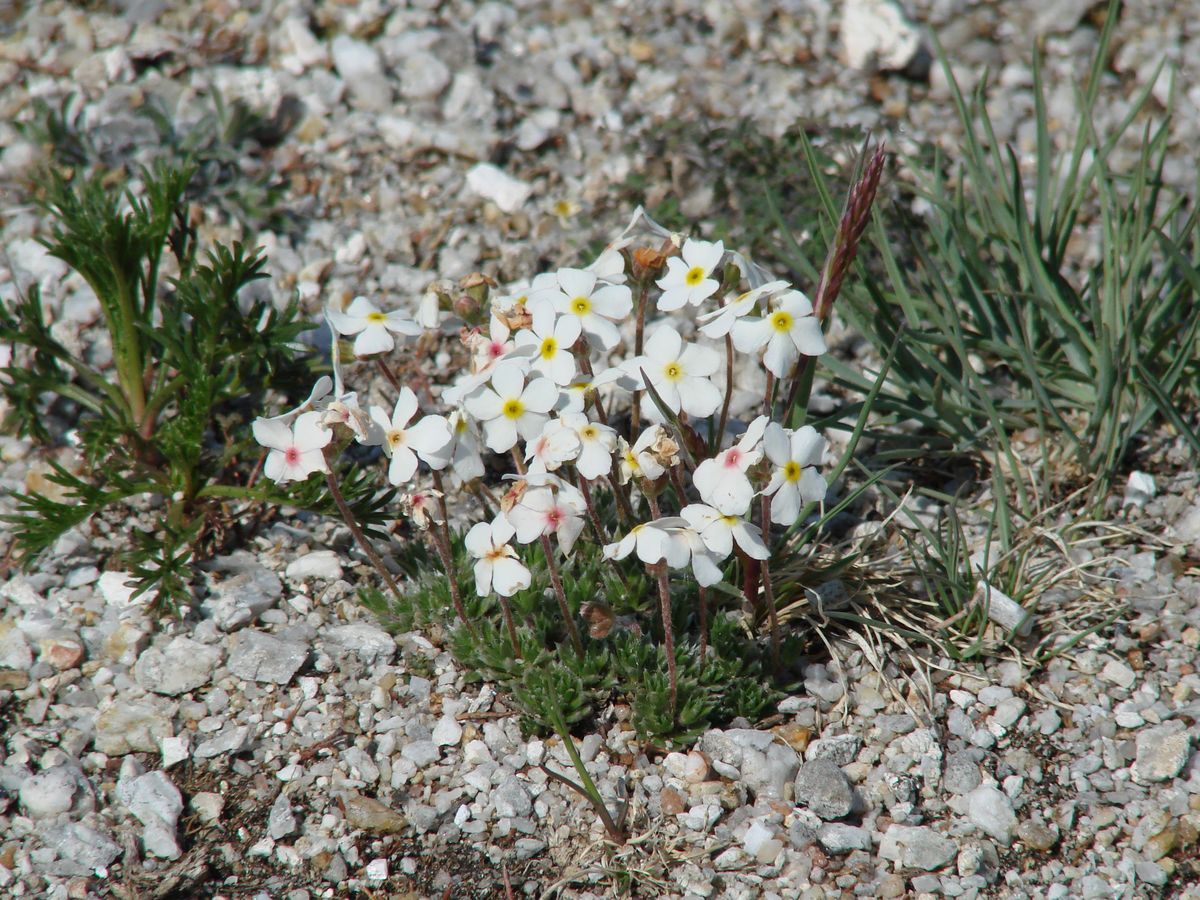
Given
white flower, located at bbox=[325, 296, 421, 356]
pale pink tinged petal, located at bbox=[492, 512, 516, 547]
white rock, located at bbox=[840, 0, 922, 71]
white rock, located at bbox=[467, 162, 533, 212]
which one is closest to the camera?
pale pink tinged petal, located at bbox=[492, 512, 516, 547]

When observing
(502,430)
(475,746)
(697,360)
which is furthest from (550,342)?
(475,746)

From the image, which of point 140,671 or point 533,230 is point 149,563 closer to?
point 140,671

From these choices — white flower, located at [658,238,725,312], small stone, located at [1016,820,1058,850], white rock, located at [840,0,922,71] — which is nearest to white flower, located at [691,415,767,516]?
white flower, located at [658,238,725,312]

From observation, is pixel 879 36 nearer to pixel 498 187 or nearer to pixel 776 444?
pixel 498 187

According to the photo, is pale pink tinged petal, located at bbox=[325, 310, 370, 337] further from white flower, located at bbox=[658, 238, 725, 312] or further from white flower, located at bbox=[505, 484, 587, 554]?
white flower, located at bbox=[658, 238, 725, 312]

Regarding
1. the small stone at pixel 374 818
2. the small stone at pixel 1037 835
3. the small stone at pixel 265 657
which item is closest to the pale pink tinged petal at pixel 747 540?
the small stone at pixel 1037 835

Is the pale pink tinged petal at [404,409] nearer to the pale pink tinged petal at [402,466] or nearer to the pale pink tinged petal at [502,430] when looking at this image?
the pale pink tinged petal at [402,466]
